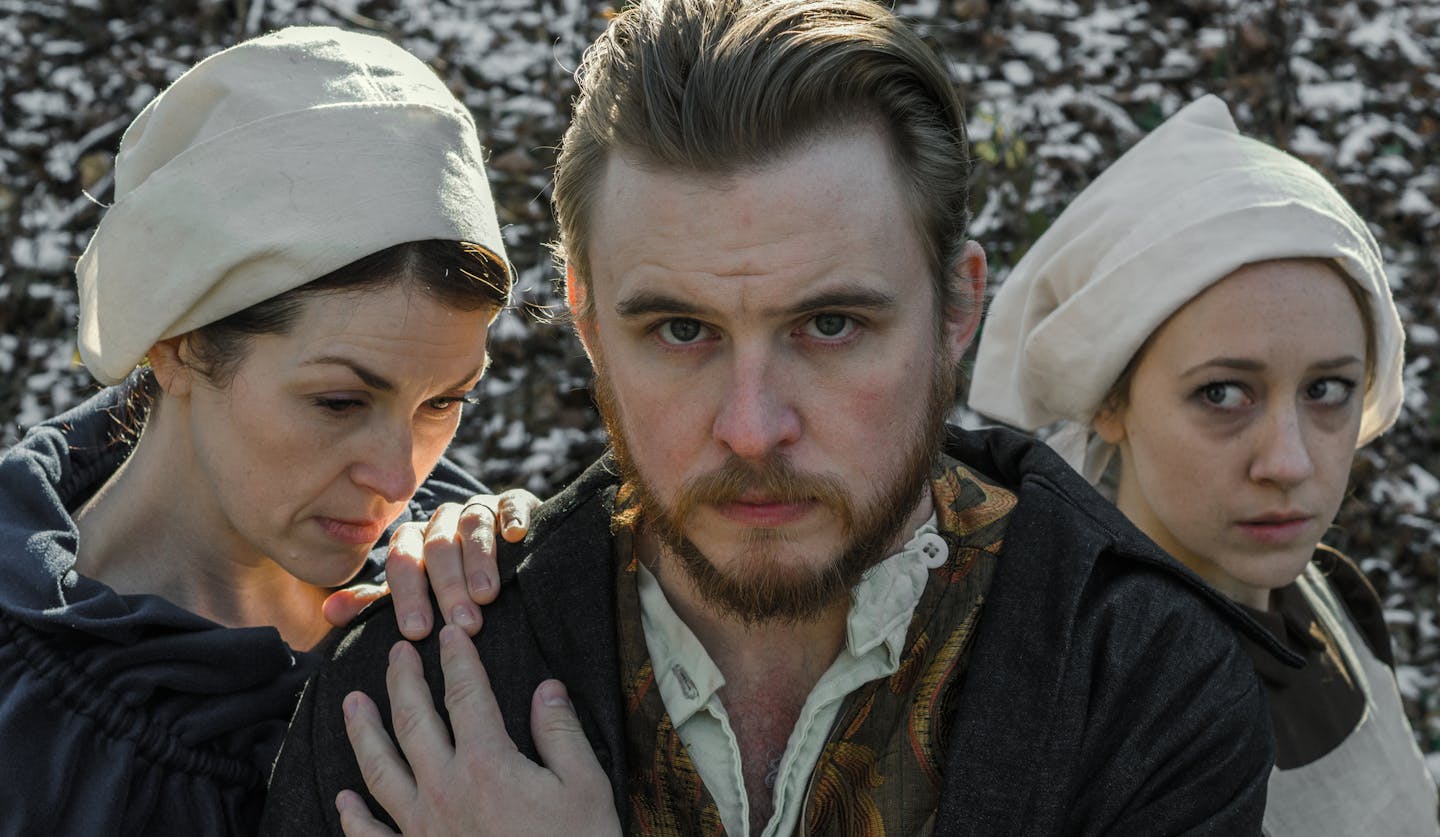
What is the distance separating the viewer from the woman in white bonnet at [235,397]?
7.36 ft

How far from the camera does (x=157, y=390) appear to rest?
2.68 meters

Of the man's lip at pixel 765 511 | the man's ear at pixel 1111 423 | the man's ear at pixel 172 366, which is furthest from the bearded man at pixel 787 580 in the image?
the man's ear at pixel 1111 423

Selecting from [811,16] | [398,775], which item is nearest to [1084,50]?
[811,16]

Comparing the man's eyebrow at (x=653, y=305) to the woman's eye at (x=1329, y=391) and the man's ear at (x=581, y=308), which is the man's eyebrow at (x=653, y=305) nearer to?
the man's ear at (x=581, y=308)

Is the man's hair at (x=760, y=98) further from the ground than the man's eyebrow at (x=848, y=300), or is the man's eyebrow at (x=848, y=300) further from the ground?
the man's hair at (x=760, y=98)

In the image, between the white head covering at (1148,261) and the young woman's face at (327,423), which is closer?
the young woman's face at (327,423)

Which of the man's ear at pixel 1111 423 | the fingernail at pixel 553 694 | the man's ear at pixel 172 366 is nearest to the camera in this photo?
the fingernail at pixel 553 694

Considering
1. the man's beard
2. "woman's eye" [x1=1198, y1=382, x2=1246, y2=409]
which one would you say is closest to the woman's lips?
"woman's eye" [x1=1198, y1=382, x2=1246, y2=409]

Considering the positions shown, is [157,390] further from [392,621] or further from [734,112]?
[734,112]

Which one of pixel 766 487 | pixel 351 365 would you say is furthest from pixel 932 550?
pixel 351 365

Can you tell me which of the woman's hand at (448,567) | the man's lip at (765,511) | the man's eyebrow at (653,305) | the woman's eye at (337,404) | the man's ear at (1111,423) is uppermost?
the man's eyebrow at (653,305)

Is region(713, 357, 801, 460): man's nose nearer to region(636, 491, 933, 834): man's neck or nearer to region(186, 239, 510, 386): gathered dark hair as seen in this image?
region(636, 491, 933, 834): man's neck

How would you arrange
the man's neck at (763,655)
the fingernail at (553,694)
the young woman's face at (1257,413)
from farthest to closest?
the young woman's face at (1257,413) → the man's neck at (763,655) → the fingernail at (553,694)

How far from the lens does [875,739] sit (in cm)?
213
